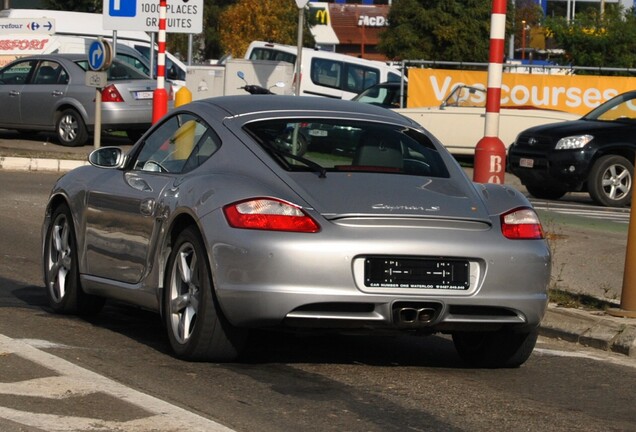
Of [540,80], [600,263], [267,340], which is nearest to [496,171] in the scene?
[600,263]

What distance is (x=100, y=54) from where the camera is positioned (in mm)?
20500

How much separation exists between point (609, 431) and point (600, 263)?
6035 millimetres

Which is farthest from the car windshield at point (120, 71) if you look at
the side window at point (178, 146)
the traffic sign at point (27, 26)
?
the side window at point (178, 146)

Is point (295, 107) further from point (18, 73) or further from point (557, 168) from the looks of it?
point (18, 73)

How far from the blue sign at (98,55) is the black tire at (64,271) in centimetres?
1186

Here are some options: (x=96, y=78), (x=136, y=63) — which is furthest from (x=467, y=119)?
(x=136, y=63)

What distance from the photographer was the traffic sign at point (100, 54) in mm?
20447

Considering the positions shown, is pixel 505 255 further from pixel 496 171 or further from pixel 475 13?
pixel 475 13

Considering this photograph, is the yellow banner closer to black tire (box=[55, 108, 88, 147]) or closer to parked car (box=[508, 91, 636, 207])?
black tire (box=[55, 108, 88, 147])

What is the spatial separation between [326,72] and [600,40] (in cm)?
1728

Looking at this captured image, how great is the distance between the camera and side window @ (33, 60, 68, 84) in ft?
84.7

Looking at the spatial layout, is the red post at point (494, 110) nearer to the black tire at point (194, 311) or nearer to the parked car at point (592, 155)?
the black tire at point (194, 311)

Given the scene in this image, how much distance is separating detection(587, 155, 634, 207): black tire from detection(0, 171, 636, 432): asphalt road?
989cm

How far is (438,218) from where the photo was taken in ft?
21.9
